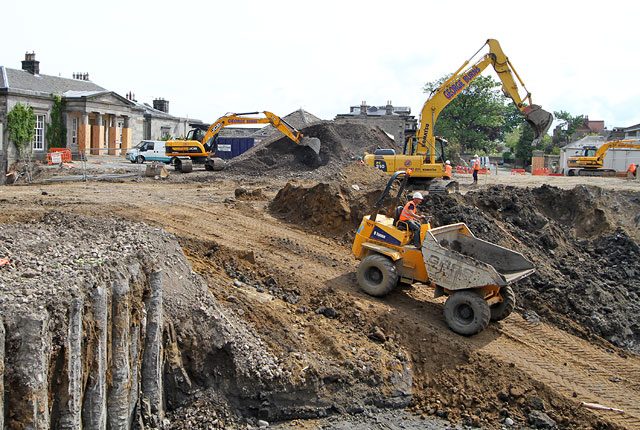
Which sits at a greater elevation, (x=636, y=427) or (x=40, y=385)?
(x=40, y=385)

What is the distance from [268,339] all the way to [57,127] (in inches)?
1227

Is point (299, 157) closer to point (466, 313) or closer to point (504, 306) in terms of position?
point (504, 306)

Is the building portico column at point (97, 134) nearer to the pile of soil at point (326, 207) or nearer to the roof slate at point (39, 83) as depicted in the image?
the roof slate at point (39, 83)

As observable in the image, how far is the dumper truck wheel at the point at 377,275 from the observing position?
10352mm

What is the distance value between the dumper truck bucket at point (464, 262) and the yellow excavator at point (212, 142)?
1617cm

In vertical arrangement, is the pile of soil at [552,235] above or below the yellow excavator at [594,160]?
below

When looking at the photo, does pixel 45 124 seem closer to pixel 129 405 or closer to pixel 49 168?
pixel 49 168

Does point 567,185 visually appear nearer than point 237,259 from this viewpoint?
No

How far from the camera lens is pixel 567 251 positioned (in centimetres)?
1501

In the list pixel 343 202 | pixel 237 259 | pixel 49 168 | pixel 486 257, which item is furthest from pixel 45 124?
pixel 486 257

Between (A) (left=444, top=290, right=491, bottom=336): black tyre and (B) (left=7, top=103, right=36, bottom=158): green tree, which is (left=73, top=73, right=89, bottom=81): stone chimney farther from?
(A) (left=444, top=290, right=491, bottom=336): black tyre

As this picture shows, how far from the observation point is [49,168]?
85.3ft

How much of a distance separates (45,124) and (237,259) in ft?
92.3

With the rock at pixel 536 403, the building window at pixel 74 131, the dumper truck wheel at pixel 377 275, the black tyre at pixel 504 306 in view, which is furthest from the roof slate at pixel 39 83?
the rock at pixel 536 403
